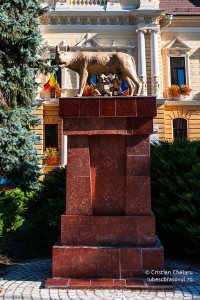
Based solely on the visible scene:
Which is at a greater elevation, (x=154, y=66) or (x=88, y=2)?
(x=88, y=2)

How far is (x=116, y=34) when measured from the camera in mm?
16984

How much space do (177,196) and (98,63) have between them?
2822 millimetres

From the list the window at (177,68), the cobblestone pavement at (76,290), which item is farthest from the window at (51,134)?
the cobblestone pavement at (76,290)

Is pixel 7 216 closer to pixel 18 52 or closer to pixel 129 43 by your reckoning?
pixel 18 52

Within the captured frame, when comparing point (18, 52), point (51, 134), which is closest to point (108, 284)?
point (18, 52)

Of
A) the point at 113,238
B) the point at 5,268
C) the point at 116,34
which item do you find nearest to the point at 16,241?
the point at 5,268

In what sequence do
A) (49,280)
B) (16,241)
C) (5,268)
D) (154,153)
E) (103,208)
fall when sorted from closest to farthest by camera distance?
(49,280)
(103,208)
(5,268)
(154,153)
(16,241)

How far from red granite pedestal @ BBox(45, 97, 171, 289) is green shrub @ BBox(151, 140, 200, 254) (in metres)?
1.03

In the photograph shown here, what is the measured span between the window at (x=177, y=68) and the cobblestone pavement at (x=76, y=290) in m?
14.5

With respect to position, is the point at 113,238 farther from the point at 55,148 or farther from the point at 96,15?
the point at 96,15

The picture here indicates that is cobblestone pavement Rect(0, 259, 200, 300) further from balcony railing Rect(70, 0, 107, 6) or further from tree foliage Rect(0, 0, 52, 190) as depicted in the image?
balcony railing Rect(70, 0, 107, 6)

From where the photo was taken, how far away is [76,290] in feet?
13.1

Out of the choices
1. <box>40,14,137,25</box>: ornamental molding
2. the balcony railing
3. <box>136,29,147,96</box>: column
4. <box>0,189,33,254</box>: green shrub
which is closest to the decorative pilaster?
<box>136,29,147,96</box>: column

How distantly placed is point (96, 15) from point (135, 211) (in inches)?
585
